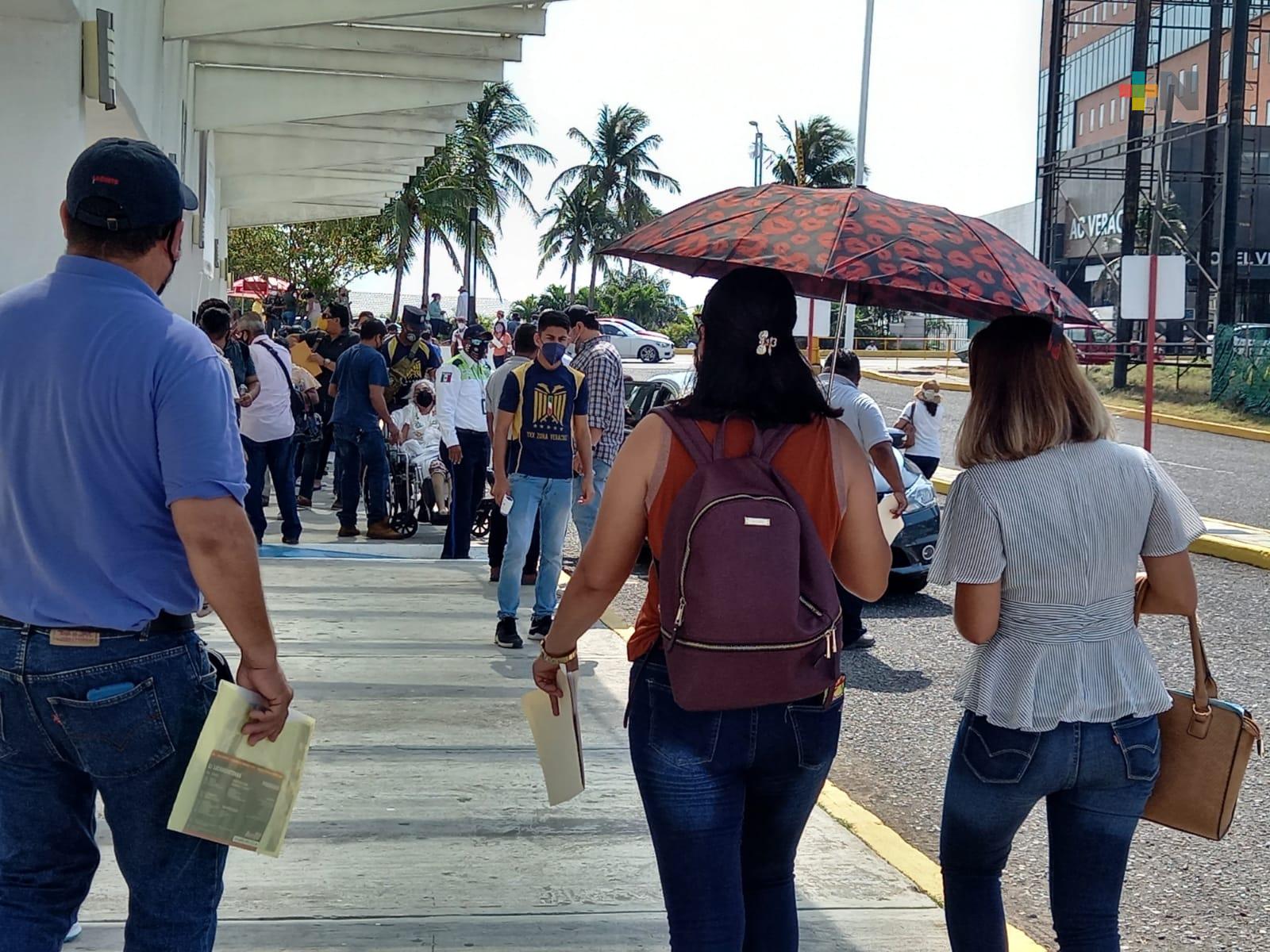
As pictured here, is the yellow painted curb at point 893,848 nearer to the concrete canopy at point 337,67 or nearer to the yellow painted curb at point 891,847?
the yellow painted curb at point 891,847

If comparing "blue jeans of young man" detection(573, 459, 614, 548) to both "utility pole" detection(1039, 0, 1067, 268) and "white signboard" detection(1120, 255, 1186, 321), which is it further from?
"utility pole" detection(1039, 0, 1067, 268)

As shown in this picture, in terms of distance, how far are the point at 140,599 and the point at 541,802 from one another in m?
2.82

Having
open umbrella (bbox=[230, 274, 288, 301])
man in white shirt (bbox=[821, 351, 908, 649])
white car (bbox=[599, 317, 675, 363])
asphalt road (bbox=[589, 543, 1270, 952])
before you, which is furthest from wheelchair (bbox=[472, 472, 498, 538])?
white car (bbox=[599, 317, 675, 363])

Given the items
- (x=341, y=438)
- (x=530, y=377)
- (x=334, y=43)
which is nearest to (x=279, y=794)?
(x=530, y=377)

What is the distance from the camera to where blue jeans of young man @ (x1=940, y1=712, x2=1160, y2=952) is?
299 cm

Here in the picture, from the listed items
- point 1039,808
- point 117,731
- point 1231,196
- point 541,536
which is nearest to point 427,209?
point 1231,196

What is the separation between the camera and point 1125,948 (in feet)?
14.1

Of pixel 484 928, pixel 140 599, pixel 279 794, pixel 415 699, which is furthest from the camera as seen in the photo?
pixel 415 699

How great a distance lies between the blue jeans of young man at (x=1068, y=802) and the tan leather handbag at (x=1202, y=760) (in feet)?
0.19

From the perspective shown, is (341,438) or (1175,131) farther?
(1175,131)

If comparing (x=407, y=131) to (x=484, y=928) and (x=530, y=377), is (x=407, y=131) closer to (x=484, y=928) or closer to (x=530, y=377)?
(x=530, y=377)

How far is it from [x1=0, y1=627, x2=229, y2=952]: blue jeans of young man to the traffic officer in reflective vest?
748 cm

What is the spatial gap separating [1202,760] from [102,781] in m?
2.32

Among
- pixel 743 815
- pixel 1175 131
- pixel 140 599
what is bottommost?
pixel 743 815
